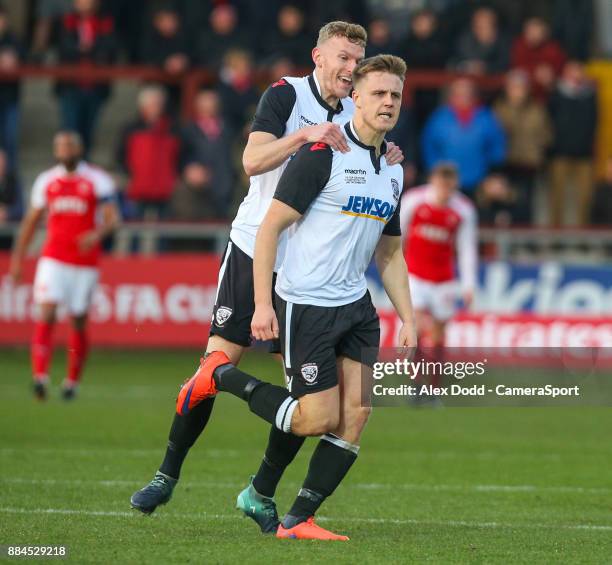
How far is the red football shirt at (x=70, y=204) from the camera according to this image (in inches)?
597

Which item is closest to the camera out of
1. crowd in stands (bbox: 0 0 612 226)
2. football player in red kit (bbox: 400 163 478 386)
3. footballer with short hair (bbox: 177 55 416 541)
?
footballer with short hair (bbox: 177 55 416 541)

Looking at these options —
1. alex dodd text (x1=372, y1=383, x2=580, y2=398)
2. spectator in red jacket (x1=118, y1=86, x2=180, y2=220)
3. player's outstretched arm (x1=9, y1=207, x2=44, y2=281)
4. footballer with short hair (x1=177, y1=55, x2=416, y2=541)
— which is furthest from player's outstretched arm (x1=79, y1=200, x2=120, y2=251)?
footballer with short hair (x1=177, y1=55, x2=416, y2=541)

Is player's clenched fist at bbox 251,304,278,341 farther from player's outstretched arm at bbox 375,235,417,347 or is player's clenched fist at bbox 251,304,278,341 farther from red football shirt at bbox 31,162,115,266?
red football shirt at bbox 31,162,115,266

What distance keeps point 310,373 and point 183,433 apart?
105cm

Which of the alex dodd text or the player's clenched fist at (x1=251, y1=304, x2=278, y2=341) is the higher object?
the player's clenched fist at (x1=251, y1=304, x2=278, y2=341)

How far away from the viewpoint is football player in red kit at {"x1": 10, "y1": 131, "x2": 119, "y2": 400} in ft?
49.2

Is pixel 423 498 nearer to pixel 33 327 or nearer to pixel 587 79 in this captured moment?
pixel 33 327

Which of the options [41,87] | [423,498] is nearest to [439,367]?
[423,498]

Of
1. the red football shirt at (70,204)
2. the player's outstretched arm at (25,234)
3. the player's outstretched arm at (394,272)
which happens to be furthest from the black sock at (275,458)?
the red football shirt at (70,204)

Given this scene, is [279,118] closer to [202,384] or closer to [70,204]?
[202,384]

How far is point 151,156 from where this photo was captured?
19.2 metres

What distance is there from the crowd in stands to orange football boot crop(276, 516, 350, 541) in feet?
38.7

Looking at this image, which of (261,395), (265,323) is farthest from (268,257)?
(261,395)

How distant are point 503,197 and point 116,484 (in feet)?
35.6
